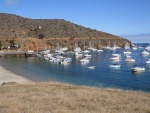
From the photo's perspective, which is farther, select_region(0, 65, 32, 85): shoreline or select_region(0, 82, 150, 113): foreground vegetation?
select_region(0, 65, 32, 85): shoreline

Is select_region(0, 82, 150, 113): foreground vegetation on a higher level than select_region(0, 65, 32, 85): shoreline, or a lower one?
higher

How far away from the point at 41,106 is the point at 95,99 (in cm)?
378

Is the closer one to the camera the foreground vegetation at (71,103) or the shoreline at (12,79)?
the foreground vegetation at (71,103)

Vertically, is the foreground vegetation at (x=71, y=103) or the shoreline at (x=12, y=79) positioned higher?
the foreground vegetation at (x=71, y=103)

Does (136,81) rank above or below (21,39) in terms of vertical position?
below

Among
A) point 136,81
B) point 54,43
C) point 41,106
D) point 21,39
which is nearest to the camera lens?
point 41,106

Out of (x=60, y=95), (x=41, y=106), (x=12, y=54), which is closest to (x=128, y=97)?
(x=60, y=95)

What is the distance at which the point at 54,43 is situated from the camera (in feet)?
579

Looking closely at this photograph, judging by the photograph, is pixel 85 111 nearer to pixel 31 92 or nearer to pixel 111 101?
pixel 111 101

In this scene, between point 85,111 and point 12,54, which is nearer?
point 85,111

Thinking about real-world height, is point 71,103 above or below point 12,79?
above

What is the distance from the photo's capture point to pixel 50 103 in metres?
17.8

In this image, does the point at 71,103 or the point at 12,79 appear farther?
the point at 12,79

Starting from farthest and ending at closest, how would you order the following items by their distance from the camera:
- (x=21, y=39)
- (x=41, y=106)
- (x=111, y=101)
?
(x=21, y=39) < (x=111, y=101) < (x=41, y=106)
